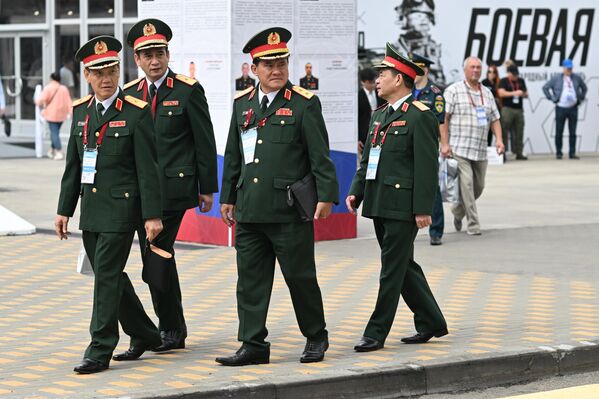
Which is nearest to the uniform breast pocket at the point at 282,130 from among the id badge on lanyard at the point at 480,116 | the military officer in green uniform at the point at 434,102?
the military officer in green uniform at the point at 434,102

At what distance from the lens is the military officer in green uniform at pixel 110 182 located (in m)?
7.76

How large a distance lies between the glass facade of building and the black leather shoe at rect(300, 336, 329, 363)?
2277 cm

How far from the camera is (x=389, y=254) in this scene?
8.42m

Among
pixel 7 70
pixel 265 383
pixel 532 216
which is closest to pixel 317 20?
pixel 532 216

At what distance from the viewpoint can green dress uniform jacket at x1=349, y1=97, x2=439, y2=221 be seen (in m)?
8.33

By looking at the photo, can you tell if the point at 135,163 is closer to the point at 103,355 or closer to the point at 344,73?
the point at 103,355

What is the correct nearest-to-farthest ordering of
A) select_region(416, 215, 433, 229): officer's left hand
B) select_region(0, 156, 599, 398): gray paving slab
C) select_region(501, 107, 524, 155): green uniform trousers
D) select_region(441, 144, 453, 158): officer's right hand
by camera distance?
select_region(0, 156, 599, 398): gray paving slab, select_region(416, 215, 433, 229): officer's left hand, select_region(441, 144, 453, 158): officer's right hand, select_region(501, 107, 524, 155): green uniform trousers

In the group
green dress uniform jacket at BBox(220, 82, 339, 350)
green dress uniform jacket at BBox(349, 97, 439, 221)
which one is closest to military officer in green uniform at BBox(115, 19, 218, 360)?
green dress uniform jacket at BBox(220, 82, 339, 350)

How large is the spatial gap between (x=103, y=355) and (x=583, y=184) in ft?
48.0

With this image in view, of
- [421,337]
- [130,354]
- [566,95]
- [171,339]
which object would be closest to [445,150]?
[421,337]

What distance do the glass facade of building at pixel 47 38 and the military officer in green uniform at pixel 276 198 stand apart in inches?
890

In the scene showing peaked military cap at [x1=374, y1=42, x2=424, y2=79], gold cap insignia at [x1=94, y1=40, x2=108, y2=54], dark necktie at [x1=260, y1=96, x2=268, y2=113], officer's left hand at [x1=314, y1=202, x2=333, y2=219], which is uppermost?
gold cap insignia at [x1=94, y1=40, x2=108, y2=54]

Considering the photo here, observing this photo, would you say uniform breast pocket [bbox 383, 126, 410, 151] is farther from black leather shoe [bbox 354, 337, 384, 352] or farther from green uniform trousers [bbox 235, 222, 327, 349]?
black leather shoe [bbox 354, 337, 384, 352]

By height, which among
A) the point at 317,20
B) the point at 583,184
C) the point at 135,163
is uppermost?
the point at 317,20
